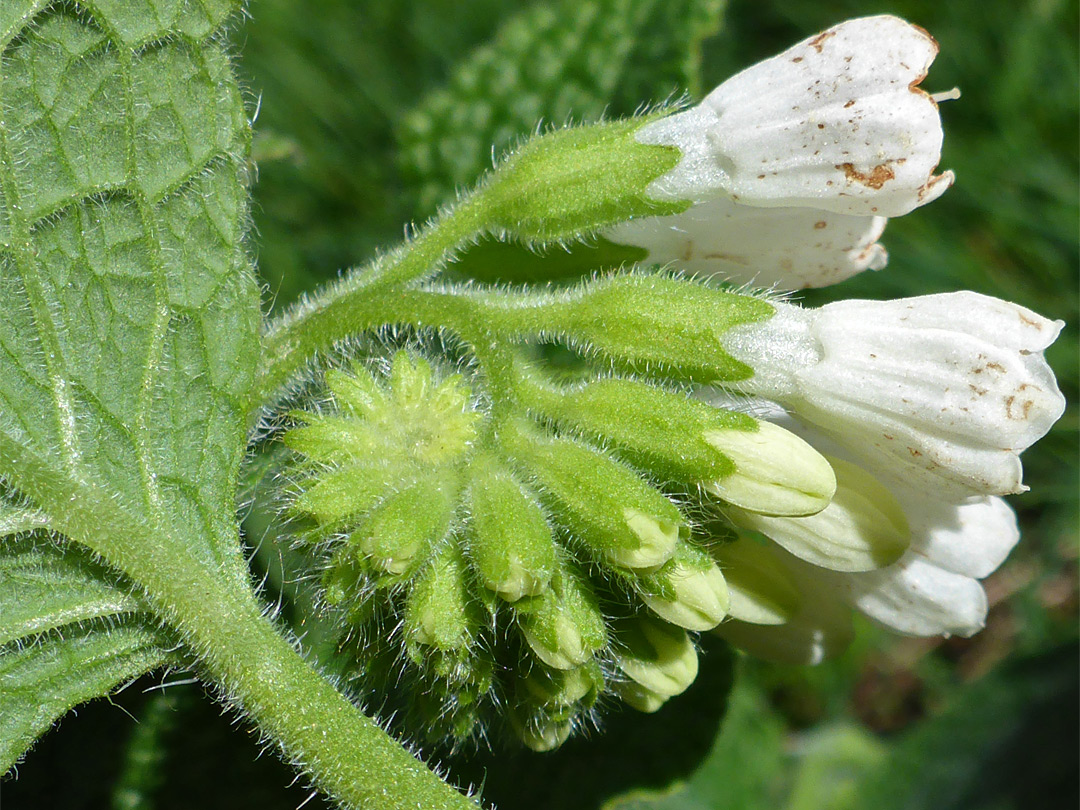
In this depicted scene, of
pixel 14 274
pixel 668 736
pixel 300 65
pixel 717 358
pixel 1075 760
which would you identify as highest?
pixel 14 274

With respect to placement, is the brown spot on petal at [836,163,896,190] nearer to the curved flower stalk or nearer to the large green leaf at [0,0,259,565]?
the curved flower stalk

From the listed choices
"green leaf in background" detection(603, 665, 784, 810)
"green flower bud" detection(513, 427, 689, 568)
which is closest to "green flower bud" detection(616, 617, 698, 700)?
"green flower bud" detection(513, 427, 689, 568)

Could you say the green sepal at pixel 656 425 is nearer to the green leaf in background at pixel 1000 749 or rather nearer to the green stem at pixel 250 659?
the green stem at pixel 250 659

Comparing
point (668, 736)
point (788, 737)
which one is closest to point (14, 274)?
point (668, 736)

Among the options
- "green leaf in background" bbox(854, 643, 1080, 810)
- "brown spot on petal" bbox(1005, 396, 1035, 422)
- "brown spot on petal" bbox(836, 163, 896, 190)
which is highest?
"brown spot on petal" bbox(836, 163, 896, 190)

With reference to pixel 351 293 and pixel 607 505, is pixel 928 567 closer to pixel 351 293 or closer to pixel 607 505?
pixel 607 505

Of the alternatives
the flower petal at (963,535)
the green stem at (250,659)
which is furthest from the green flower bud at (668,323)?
the green stem at (250,659)

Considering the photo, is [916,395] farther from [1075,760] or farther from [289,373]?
[1075,760]
